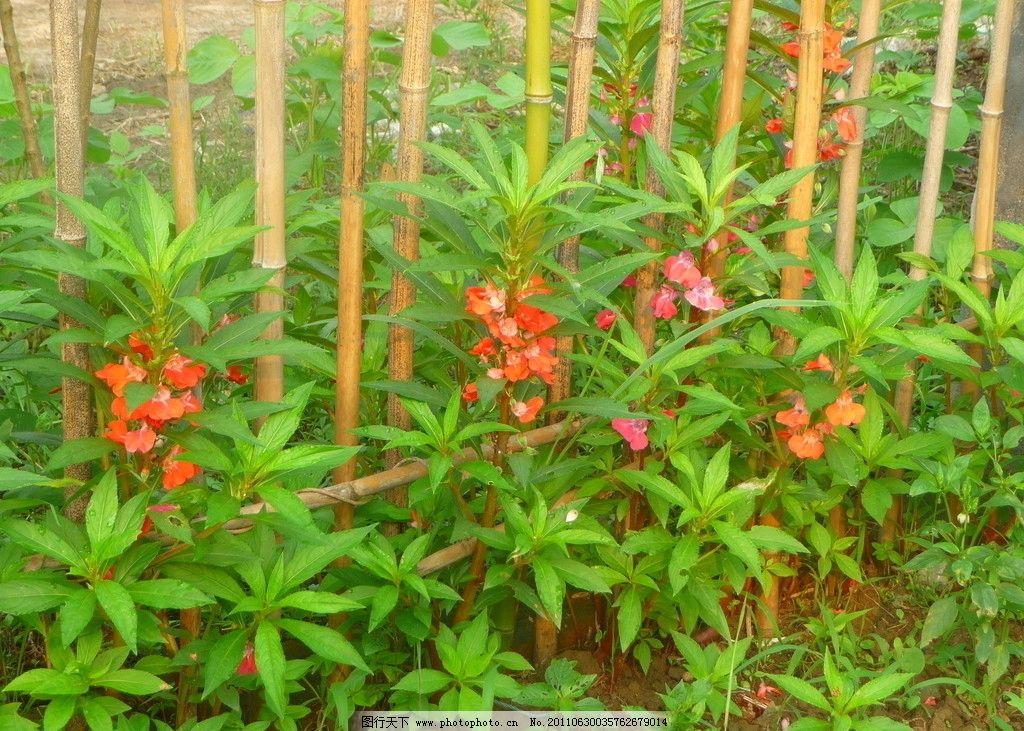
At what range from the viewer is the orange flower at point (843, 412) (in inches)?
75.0

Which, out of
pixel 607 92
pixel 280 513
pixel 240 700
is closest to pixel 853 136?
pixel 607 92

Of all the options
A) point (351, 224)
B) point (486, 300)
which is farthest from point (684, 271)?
point (351, 224)

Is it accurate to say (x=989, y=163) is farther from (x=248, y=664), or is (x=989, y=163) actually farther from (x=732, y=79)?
(x=248, y=664)

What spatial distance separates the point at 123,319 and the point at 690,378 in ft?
3.16

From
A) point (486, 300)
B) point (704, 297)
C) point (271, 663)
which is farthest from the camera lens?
point (704, 297)

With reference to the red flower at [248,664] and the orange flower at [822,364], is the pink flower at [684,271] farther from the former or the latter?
the red flower at [248,664]

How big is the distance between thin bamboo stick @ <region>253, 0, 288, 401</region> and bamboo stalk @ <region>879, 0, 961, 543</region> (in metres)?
1.07

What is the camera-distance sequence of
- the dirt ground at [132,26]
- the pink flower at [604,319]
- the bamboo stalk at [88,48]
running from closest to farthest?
the bamboo stalk at [88,48] → the pink flower at [604,319] → the dirt ground at [132,26]

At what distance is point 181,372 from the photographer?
1.57 metres

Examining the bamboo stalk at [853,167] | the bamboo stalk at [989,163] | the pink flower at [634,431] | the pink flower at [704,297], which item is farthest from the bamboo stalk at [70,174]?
the bamboo stalk at [989,163]

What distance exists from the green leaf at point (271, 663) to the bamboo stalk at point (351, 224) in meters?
0.31

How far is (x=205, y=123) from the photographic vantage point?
3.91 meters

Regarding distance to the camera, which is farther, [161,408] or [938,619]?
[938,619]

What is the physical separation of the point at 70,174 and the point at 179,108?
176 mm
